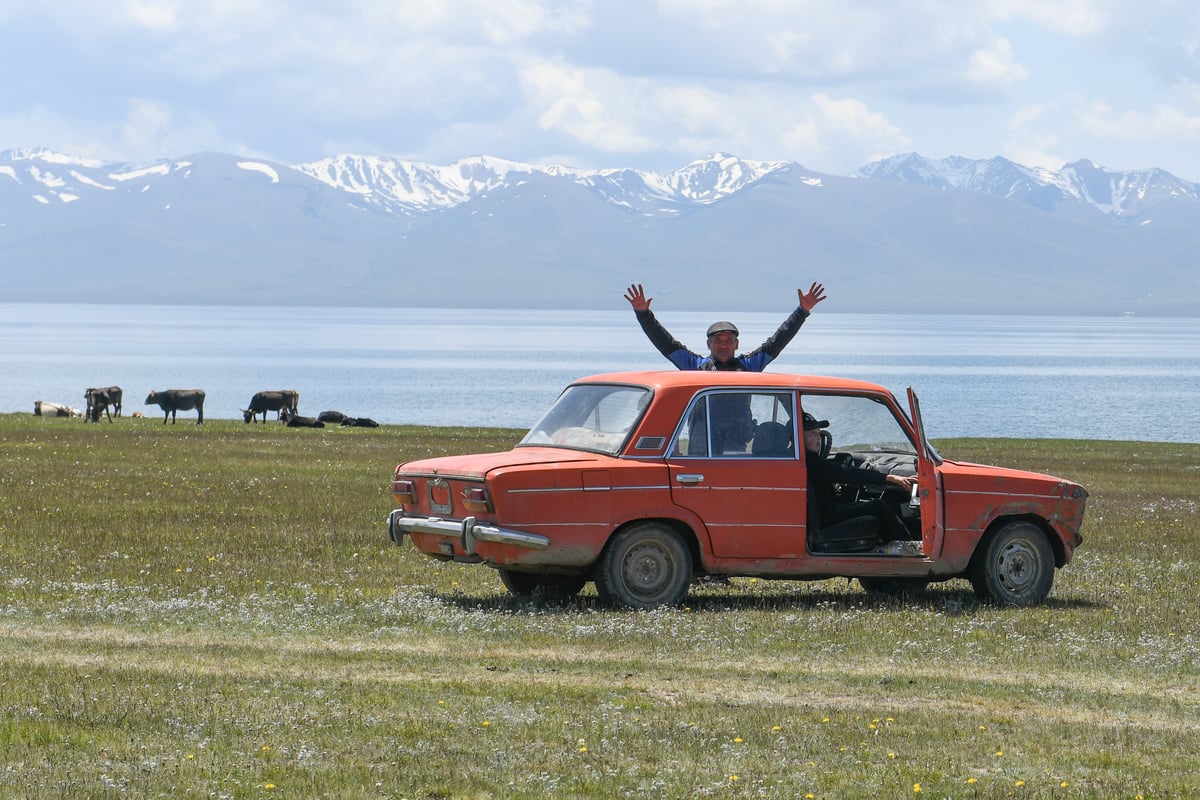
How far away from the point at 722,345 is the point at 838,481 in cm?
178

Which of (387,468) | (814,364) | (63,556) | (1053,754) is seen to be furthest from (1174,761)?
(814,364)

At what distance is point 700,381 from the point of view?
14914mm

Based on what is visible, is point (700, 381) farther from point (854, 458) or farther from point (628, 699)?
point (628, 699)

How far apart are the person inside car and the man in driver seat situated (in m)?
0.98

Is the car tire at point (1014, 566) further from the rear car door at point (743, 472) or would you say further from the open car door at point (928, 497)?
the rear car door at point (743, 472)

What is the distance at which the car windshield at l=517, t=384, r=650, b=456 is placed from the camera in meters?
14.8

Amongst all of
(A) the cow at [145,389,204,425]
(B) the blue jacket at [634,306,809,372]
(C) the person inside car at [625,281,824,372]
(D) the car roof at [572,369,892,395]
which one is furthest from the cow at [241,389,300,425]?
(D) the car roof at [572,369,892,395]

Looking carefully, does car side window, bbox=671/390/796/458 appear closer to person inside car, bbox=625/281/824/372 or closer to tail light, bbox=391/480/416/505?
person inside car, bbox=625/281/824/372

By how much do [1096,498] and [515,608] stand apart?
19.7m

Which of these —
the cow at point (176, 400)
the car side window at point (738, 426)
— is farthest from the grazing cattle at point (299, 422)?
the car side window at point (738, 426)

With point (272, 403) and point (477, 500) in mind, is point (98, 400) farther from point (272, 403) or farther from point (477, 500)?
point (477, 500)

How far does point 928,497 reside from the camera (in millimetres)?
15195

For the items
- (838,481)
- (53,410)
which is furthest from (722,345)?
(53,410)

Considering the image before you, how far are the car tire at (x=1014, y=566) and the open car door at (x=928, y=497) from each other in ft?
2.13
